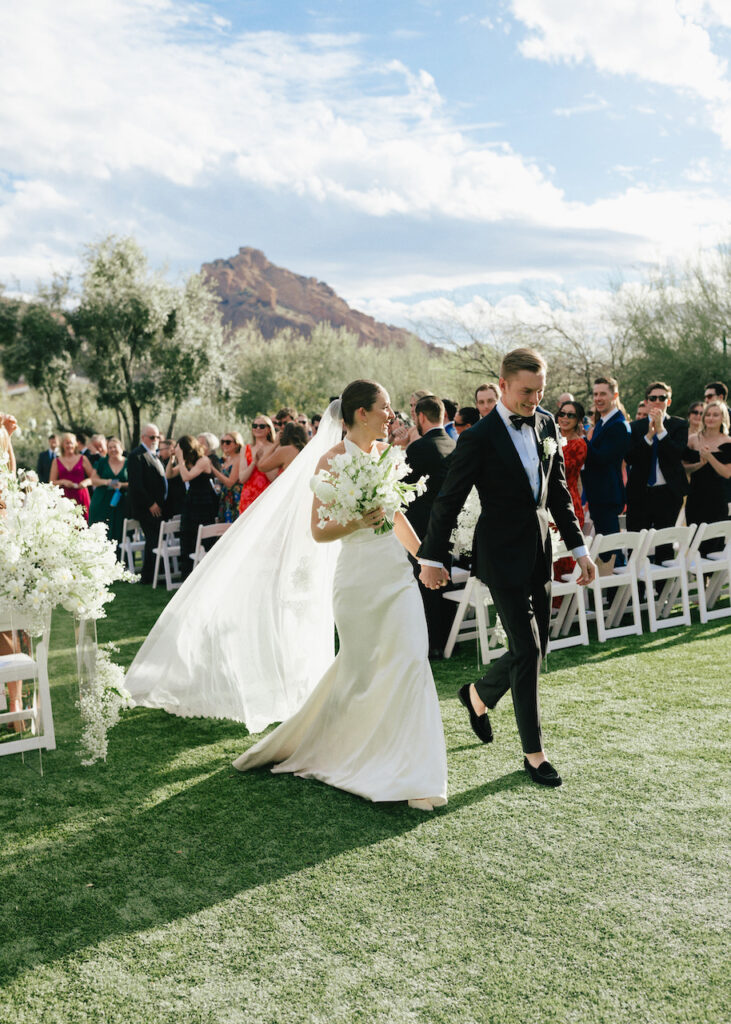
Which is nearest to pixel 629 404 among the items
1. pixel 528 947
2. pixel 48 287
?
pixel 48 287

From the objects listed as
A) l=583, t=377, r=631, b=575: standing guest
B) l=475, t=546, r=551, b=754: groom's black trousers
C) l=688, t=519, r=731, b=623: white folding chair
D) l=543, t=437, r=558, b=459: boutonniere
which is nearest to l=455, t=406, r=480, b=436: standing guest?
l=583, t=377, r=631, b=575: standing guest

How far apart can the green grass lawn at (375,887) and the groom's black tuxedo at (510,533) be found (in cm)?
63

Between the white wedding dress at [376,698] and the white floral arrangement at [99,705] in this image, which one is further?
the white floral arrangement at [99,705]

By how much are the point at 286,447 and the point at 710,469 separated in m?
4.71

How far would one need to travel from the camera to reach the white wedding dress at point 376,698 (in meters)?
4.41

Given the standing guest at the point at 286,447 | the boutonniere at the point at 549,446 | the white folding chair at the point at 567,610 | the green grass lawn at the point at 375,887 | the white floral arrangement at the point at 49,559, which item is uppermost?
the standing guest at the point at 286,447

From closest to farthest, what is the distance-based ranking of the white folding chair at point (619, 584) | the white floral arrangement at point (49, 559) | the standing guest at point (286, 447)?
the white floral arrangement at point (49, 559), the white folding chair at point (619, 584), the standing guest at point (286, 447)

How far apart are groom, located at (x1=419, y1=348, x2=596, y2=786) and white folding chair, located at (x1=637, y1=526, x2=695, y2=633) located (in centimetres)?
371

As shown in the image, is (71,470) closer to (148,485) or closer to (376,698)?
(148,485)

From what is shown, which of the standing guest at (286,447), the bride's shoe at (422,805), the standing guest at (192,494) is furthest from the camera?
the standing guest at (192,494)

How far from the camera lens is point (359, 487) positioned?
172 inches

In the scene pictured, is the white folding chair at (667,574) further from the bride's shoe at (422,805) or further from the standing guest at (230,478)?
the standing guest at (230,478)

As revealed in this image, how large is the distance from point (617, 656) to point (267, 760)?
3.59m

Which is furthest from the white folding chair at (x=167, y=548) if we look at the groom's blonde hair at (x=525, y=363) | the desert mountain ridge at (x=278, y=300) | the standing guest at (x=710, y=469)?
the desert mountain ridge at (x=278, y=300)
